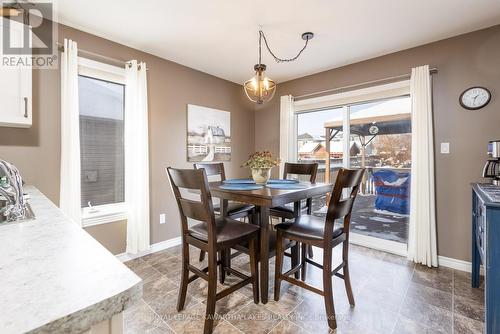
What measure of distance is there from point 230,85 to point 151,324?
11.0ft

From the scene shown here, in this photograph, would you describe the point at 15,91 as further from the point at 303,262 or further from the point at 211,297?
the point at 303,262

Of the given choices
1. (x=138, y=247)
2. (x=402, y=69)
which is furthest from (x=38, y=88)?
(x=402, y=69)

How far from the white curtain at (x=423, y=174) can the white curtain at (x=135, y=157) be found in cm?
304

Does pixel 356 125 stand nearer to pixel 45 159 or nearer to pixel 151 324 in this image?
pixel 151 324

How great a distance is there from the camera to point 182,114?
A: 10.5 ft

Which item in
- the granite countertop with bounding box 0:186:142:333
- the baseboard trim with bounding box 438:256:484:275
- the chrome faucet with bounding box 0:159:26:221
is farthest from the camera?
the baseboard trim with bounding box 438:256:484:275

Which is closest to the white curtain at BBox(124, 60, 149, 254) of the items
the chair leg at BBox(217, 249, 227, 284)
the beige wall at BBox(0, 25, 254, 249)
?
the beige wall at BBox(0, 25, 254, 249)

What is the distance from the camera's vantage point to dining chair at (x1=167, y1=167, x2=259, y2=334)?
1.53m

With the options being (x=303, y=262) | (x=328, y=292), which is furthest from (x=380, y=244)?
(x=328, y=292)

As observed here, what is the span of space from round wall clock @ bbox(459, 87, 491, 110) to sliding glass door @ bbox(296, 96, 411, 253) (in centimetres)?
53

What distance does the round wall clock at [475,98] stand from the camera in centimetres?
230

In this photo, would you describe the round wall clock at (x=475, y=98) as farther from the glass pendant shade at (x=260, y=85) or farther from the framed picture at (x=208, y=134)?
the framed picture at (x=208, y=134)

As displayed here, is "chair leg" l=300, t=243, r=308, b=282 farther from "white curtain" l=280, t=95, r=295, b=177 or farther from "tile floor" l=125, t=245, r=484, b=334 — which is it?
"white curtain" l=280, t=95, r=295, b=177

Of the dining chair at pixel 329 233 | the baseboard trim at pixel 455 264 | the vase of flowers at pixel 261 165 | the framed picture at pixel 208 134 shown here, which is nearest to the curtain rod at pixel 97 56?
the framed picture at pixel 208 134
